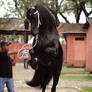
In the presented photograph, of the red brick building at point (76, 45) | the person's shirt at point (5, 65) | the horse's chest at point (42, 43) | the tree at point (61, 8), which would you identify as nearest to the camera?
the horse's chest at point (42, 43)

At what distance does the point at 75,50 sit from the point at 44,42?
959 inches

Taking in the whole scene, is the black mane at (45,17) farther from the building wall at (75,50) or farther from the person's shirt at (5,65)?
the building wall at (75,50)

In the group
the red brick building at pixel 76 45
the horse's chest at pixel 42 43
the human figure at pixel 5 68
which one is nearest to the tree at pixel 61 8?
the red brick building at pixel 76 45

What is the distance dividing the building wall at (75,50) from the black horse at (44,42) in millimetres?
23973

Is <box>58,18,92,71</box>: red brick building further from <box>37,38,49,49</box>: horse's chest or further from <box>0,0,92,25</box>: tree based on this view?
<box>37,38,49,49</box>: horse's chest

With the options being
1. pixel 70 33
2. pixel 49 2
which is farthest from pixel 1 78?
pixel 49 2

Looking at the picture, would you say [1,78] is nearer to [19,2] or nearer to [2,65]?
[2,65]

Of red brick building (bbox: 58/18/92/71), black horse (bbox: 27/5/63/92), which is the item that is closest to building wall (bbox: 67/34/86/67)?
red brick building (bbox: 58/18/92/71)

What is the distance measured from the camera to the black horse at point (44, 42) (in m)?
3.55

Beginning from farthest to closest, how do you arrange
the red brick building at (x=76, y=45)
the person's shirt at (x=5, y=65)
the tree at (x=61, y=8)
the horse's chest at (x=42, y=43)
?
the tree at (x=61, y=8) < the red brick building at (x=76, y=45) < the person's shirt at (x=5, y=65) < the horse's chest at (x=42, y=43)

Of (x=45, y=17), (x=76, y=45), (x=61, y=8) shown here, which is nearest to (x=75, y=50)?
(x=76, y=45)

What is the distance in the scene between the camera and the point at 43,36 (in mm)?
3604

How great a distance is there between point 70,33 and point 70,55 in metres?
1.94

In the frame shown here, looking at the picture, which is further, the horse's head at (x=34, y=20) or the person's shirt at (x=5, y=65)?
the person's shirt at (x=5, y=65)
